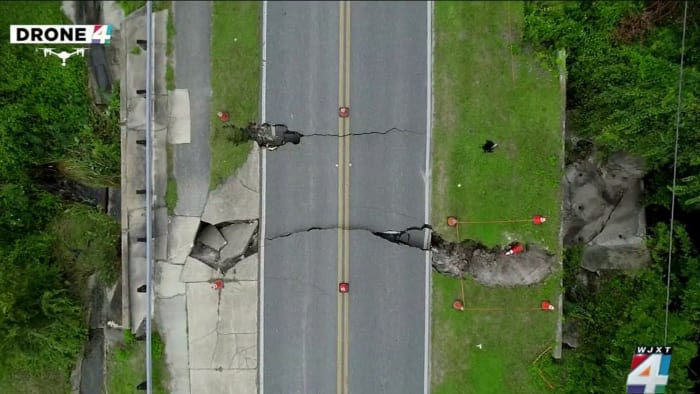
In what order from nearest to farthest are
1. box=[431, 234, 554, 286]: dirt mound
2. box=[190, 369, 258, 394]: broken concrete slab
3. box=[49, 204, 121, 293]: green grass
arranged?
box=[431, 234, 554, 286]: dirt mound → box=[190, 369, 258, 394]: broken concrete slab → box=[49, 204, 121, 293]: green grass

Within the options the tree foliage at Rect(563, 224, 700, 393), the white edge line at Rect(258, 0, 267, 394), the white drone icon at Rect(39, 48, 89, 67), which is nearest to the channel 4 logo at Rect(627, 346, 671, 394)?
the tree foliage at Rect(563, 224, 700, 393)

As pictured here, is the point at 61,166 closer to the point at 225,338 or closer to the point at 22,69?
the point at 22,69

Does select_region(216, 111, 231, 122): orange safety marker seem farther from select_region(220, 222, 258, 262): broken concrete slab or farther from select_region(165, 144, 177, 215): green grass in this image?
select_region(220, 222, 258, 262): broken concrete slab

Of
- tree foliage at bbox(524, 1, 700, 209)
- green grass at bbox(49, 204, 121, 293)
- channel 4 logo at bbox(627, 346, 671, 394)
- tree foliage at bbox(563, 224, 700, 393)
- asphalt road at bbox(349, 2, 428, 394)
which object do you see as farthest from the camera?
green grass at bbox(49, 204, 121, 293)

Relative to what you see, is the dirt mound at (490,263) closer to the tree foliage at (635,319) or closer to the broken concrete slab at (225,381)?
the tree foliage at (635,319)

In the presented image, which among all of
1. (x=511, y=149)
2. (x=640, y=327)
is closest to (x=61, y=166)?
(x=511, y=149)

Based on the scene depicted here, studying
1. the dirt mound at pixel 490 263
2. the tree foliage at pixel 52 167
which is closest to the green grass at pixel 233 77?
the tree foliage at pixel 52 167

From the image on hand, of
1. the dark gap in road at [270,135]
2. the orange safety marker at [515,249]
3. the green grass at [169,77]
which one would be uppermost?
the green grass at [169,77]
